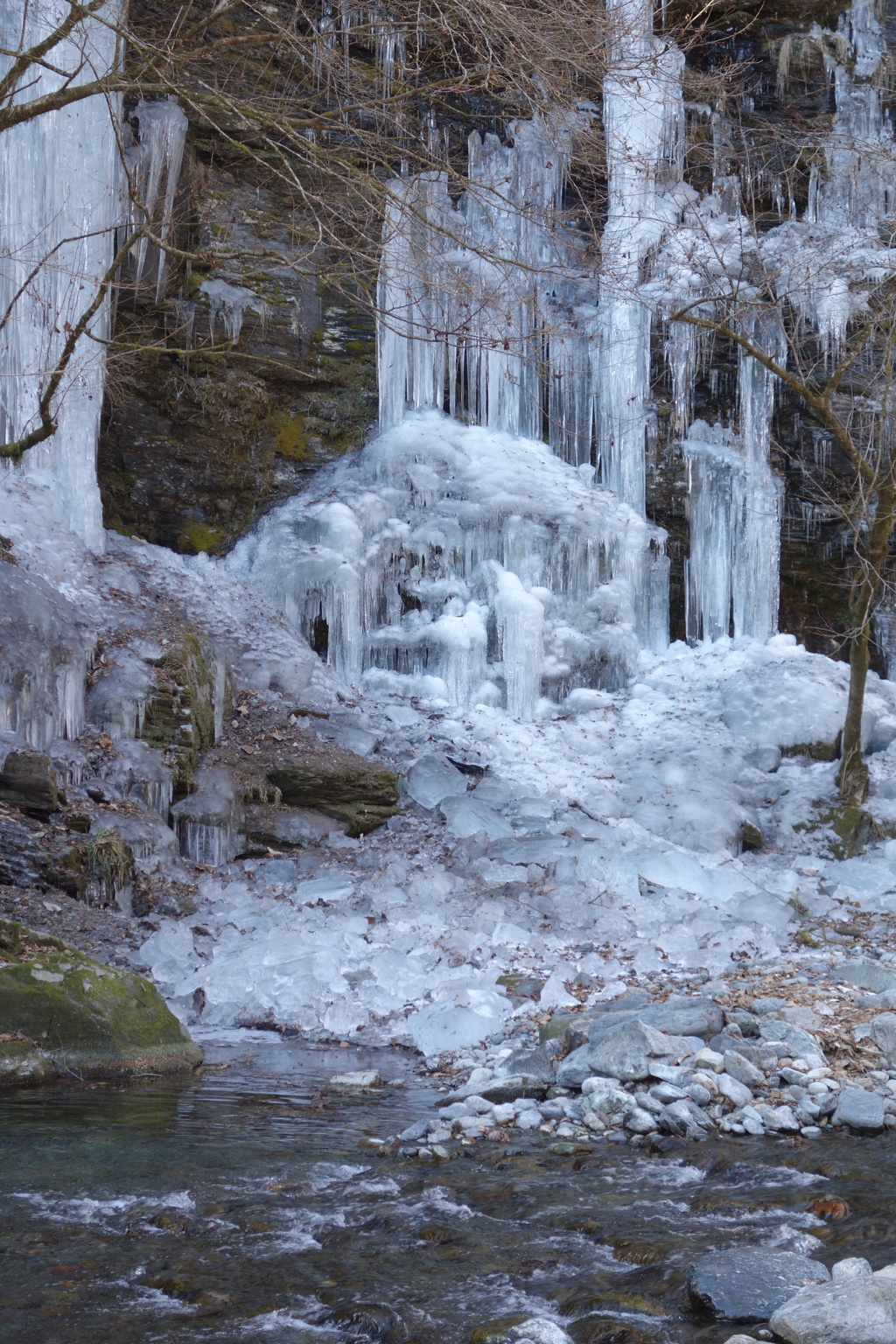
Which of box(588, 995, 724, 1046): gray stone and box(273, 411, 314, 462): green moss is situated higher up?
box(273, 411, 314, 462): green moss

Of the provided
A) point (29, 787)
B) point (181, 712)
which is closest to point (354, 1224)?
point (29, 787)

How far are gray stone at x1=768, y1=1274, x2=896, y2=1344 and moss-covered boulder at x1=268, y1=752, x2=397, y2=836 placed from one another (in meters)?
6.93

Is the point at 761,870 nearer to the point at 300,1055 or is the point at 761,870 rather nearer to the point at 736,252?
the point at 300,1055

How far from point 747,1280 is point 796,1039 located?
1.97m

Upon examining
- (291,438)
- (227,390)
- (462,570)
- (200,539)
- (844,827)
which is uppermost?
(227,390)

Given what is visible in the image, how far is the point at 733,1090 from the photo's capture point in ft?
12.2

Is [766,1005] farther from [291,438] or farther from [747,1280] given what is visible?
[291,438]

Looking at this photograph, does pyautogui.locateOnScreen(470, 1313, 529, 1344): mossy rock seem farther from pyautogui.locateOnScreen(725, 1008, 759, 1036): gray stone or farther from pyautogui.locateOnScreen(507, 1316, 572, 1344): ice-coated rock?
pyautogui.locateOnScreen(725, 1008, 759, 1036): gray stone

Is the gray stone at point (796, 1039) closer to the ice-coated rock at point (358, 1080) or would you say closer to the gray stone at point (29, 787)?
the ice-coated rock at point (358, 1080)

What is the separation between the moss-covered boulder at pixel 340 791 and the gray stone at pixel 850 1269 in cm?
669

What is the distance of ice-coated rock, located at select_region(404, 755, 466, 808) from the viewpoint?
9.27m

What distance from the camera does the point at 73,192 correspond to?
1060 cm

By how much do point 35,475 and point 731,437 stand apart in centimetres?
859

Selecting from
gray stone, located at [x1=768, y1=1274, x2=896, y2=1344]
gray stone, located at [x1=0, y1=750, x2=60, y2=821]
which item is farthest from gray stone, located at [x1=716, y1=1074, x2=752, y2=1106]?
gray stone, located at [x1=0, y1=750, x2=60, y2=821]
